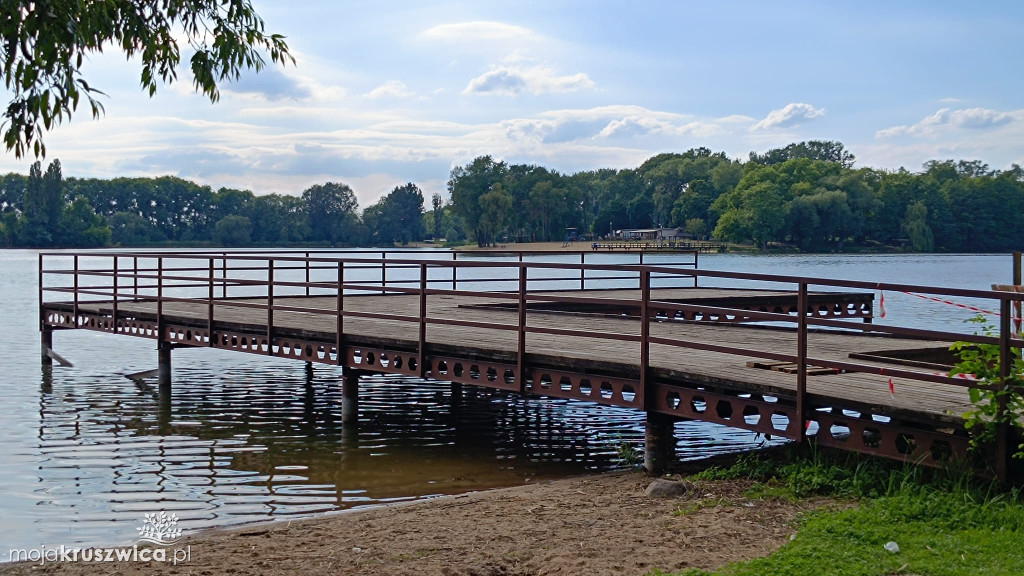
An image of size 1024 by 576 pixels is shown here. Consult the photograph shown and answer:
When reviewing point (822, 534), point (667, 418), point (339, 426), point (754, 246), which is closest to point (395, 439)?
point (339, 426)

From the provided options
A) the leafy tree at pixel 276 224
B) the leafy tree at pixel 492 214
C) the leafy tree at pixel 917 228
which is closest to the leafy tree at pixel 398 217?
the leafy tree at pixel 276 224

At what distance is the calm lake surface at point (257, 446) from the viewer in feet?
34.1

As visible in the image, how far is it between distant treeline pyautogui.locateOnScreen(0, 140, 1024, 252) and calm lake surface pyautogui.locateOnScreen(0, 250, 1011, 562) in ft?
321

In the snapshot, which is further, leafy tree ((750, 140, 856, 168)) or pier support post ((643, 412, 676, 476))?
leafy tree ((750, 140, 856, 168))

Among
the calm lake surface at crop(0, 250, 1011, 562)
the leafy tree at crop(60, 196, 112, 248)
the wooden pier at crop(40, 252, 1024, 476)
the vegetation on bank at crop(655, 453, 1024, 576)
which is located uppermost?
the leafy tree at crop(60, 196, 112, 248)

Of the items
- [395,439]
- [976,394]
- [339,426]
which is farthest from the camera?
[339,426]

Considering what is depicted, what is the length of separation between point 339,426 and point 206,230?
431 ft

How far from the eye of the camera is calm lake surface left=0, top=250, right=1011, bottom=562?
409 inches

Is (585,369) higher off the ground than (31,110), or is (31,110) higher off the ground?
(31,110)

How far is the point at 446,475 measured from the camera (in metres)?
11.7

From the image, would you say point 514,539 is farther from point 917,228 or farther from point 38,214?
point 38,214

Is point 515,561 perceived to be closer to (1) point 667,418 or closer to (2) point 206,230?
(1) point 667,418

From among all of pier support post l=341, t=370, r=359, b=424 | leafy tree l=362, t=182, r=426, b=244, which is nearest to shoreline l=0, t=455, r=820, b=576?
pier support post l=341, t=370, r=359, b=424

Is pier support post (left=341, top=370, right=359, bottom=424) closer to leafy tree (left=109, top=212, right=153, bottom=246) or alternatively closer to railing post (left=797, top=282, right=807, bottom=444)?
railing post (left=797, top=282, right=807, bottom=444)
